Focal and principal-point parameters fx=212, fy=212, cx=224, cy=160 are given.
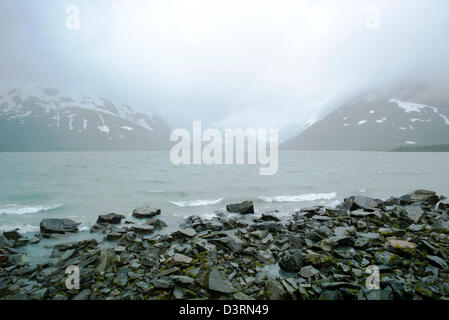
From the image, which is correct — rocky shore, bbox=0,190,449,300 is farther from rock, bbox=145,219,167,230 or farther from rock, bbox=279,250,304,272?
rock, bbox=145,219,167,230

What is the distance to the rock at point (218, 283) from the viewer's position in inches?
209

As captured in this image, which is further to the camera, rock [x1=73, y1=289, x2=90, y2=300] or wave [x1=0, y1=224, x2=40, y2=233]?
wave [x1=0, y1=224, x2=40, y2=233]

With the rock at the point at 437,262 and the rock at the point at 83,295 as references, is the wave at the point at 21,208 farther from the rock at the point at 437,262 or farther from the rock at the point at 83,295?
the rock at the point at 437,262

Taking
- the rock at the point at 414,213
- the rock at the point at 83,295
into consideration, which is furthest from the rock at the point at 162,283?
the rock at the point at 414,213

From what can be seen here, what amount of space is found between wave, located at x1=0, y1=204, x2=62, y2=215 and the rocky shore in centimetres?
752

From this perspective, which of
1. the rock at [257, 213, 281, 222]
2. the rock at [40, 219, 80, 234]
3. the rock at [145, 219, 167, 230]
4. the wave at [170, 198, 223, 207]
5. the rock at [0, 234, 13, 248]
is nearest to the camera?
the rock at [0, 234, 13, 248]

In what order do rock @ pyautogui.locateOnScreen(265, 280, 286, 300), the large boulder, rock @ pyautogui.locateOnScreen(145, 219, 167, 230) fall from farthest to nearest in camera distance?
the large boulder, rock @ pyautogui.locateOnScreen(145, 219, 167, 230), rock @ pyautogui.locateOnScreen(265, 280, 286, 300)

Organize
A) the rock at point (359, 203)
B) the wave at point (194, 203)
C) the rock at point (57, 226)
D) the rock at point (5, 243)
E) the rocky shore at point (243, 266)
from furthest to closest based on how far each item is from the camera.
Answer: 1. the wave at point (194, 203)
2. the rock at point (359, 203)
3. the rock at point (57, 226)
4. the rock at point (5, 243)
5. the rocky shore at point (243, 266)

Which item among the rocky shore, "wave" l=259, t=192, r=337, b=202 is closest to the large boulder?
"wave" l=259, t=192, r=337, b=202

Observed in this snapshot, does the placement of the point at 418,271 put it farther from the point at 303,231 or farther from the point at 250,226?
the point at 250,226

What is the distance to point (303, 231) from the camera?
10.4m

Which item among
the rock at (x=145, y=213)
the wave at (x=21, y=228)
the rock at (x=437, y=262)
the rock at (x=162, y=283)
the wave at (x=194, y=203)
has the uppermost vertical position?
the rock at (x=437, y=262)

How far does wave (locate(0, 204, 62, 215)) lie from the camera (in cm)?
1589

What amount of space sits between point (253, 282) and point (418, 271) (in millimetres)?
4642
